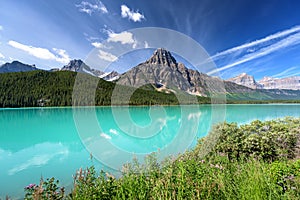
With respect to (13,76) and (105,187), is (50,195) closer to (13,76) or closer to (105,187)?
(105,187)

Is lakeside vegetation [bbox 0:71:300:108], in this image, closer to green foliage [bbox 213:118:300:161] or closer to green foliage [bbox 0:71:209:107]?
green foliage [bbox 0:71:209:107]

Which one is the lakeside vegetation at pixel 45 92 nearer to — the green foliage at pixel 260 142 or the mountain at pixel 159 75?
the mountain at pixel 159 75

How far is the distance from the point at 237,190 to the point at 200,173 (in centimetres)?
64

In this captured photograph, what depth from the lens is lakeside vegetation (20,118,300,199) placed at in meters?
2.72

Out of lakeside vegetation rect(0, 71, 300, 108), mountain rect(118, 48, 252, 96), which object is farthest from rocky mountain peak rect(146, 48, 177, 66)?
lakeside vegetation rect(0, 71, 300, 108)

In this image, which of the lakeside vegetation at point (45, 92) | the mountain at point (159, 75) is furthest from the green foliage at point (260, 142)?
the lakeside vegetation at point (45, 92)

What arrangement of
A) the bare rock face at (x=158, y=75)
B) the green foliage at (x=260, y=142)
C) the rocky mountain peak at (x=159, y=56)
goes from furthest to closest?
the rocky mountain peak at (x=159, y=56)
the bare rock face at (x=158, y=75)
the green foliage at (x=260, y=142)

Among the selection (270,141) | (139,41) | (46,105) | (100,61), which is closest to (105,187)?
(100,61)

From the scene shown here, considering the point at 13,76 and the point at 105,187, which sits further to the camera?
the point at 13,76

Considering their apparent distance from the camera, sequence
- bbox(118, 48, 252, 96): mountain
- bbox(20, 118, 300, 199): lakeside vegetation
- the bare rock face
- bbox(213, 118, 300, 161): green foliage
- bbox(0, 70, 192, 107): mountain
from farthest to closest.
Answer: bbox(0, 70, 192, 107): mountain < the bare rock face < bbox(118, 48, 252, 96): mountain < bbox(213, 118, 300, 161): green foliage < bbox(20, 118, 300, 199): lakeside vegetation

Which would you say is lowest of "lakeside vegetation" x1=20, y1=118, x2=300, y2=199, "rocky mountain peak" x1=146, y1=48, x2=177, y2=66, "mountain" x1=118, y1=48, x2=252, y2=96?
"lakeside vegetation" x1=20, y1=118, x2=300, y2=199

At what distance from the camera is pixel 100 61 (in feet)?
17.0

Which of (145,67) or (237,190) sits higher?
(145,67)

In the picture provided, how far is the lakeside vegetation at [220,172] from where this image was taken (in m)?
2.72
